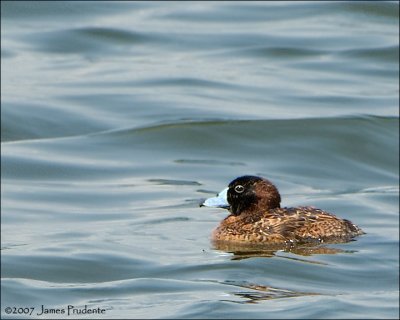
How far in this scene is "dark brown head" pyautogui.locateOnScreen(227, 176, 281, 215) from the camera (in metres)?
12.2

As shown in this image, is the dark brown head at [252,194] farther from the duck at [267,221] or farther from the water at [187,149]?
the water at [187,149]

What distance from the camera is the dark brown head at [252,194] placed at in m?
12.2

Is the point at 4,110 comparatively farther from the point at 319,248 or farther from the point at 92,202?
the point at 319,248

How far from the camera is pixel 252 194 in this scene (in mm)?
12242

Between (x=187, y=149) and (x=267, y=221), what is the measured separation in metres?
5.48

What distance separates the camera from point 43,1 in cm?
2512

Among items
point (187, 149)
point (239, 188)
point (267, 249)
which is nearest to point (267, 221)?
point (267, 249)

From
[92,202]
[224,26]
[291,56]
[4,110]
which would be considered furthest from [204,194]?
[224,26]

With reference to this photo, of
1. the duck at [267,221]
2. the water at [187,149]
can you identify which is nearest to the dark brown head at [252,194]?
the duck at [267,221]

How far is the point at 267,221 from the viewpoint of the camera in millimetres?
12242

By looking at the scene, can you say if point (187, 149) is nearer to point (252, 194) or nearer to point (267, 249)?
point (252, 194)

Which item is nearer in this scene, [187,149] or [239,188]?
[239,188]

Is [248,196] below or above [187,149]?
below

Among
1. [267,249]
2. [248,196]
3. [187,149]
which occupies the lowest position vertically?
[267,249]
